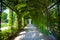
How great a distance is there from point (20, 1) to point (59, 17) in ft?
22.8

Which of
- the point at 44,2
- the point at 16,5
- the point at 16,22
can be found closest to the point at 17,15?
the point at 16,22

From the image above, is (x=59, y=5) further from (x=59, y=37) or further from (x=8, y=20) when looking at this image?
(x=8, y=20)

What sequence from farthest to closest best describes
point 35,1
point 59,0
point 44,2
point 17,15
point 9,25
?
point 17,15 < point 9,25 < point 35,1 < point 44,2 < point 59,0

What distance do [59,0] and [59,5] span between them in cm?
44

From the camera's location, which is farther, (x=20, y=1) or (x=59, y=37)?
(x=20, y=1)

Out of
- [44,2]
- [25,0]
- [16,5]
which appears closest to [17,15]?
[16,5]

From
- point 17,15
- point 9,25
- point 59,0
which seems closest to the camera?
point 59,0

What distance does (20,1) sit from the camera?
13.6m

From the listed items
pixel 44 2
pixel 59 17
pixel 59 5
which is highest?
pixel 44 2

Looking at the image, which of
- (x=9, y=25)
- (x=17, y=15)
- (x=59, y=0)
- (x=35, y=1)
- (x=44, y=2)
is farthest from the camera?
(x=17, y=15)

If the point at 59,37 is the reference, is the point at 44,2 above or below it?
above

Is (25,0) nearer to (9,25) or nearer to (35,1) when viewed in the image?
(35,1)

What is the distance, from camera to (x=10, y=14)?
528 inches

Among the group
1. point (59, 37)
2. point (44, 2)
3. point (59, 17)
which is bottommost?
point (59, 37)
